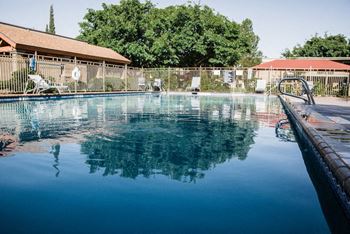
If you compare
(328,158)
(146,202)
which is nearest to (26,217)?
(146,202)

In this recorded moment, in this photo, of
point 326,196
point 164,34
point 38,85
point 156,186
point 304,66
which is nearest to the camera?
point 326,196

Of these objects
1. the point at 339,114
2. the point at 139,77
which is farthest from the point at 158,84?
the point at 339,114

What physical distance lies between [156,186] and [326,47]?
42.2 metres

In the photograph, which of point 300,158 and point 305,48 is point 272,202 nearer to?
point 300,158

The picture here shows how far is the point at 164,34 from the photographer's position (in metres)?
27.1

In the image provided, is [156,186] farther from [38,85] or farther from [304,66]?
[304,66]

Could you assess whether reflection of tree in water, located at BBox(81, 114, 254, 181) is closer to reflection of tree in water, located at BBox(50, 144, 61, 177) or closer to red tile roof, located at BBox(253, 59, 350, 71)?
reflection of tree in water, located at BBox(50, 144, 61, 177)

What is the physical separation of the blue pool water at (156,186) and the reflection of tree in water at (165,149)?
0.05 ft

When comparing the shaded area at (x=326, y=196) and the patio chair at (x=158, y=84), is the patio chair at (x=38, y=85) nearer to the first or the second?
the patio chair at (x=158, y=84)

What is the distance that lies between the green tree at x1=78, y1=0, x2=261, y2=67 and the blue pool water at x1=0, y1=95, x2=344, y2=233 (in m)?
23.0

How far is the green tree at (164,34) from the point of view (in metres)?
27.3

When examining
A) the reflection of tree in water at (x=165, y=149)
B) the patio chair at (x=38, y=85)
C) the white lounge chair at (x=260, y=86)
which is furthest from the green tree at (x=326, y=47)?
the reflection of tree in water at (x=165, y=149)

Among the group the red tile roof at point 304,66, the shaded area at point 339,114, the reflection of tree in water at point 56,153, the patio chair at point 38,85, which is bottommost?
the reflection of tree in water at point 56,153

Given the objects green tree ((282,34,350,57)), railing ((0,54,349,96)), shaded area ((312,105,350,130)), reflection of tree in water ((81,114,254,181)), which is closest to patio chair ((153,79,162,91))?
railing ((0,54,349,96))
